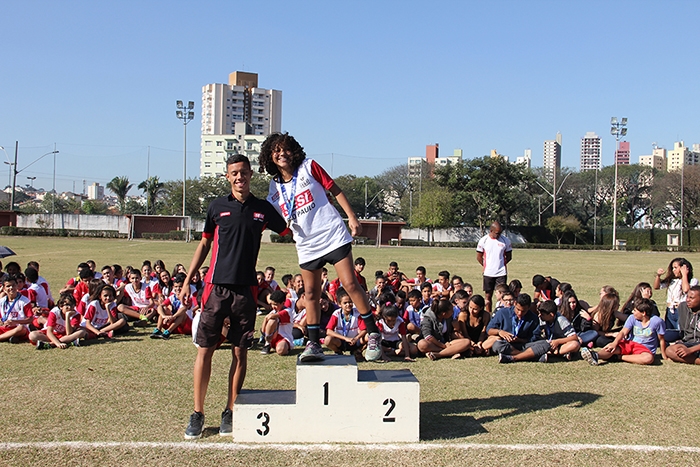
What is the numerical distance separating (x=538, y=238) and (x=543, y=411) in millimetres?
69738

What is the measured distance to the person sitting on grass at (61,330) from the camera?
8852 mm

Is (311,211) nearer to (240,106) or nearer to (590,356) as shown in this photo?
(590,356)

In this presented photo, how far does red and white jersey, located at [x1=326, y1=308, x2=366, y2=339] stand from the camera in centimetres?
909

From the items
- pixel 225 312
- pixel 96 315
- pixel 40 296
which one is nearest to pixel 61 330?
pixel 96 315

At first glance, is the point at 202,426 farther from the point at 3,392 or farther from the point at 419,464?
the point at 3,392

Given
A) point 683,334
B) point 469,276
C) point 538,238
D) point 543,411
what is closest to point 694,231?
point 538,238

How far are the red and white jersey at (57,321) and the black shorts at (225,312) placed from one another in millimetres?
4968

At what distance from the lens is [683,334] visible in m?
8.99

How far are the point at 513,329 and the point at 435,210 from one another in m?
63.6

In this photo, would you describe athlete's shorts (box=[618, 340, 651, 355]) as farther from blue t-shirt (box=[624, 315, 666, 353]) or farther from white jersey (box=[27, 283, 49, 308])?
white jersey (box=[27, 283, 49, 308])

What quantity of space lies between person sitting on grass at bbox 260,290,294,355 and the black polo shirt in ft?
11.6

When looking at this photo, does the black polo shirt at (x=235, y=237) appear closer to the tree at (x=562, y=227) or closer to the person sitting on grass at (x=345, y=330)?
the person sitting on grass at (x=345, y=330)

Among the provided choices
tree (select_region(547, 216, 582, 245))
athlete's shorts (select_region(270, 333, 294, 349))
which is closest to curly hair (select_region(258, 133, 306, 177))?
athlete's shorts (select_region(270, 333, 294, 349))

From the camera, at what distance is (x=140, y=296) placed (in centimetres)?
1195
